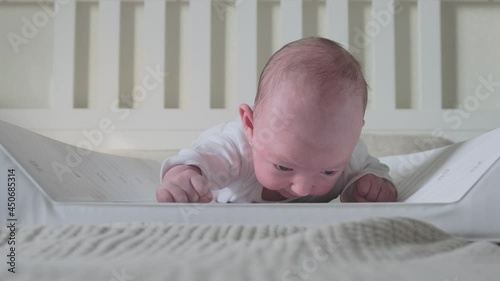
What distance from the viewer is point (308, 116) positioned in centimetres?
80

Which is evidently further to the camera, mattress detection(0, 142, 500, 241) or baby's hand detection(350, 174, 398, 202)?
baby's hand detection(350, 174, 398, 202)

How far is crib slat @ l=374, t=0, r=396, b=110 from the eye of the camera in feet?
5.82

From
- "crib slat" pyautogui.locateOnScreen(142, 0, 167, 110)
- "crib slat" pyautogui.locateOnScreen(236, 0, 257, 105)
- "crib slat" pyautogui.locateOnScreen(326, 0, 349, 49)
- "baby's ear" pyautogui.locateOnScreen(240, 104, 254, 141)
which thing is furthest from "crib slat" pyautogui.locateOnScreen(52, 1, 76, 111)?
"baby's ear" pyautogui.locateOnScreen(240, 104, 254, 141)

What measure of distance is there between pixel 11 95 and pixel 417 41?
3.91 feet

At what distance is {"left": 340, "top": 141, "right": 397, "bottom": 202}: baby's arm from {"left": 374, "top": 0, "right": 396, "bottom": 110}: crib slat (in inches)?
29.9

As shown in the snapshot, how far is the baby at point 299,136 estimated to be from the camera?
80cm

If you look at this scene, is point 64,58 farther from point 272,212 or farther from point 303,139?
point 272,212

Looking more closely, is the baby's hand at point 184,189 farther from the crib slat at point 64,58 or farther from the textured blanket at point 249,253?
the crib slat at point 64,58

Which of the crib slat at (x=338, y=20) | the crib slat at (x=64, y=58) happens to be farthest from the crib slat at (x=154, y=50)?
the crib slat at (x=338, y=20)

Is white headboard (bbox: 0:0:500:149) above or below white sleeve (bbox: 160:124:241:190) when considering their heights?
above

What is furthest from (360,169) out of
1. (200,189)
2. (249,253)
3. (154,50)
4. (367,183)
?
(154,50)

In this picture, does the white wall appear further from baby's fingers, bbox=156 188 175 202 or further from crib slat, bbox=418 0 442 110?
baby's fingers, bbox=156 188 175 202

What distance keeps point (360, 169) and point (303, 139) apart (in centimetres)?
25

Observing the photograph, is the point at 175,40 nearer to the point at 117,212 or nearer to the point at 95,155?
the point at 95,155
